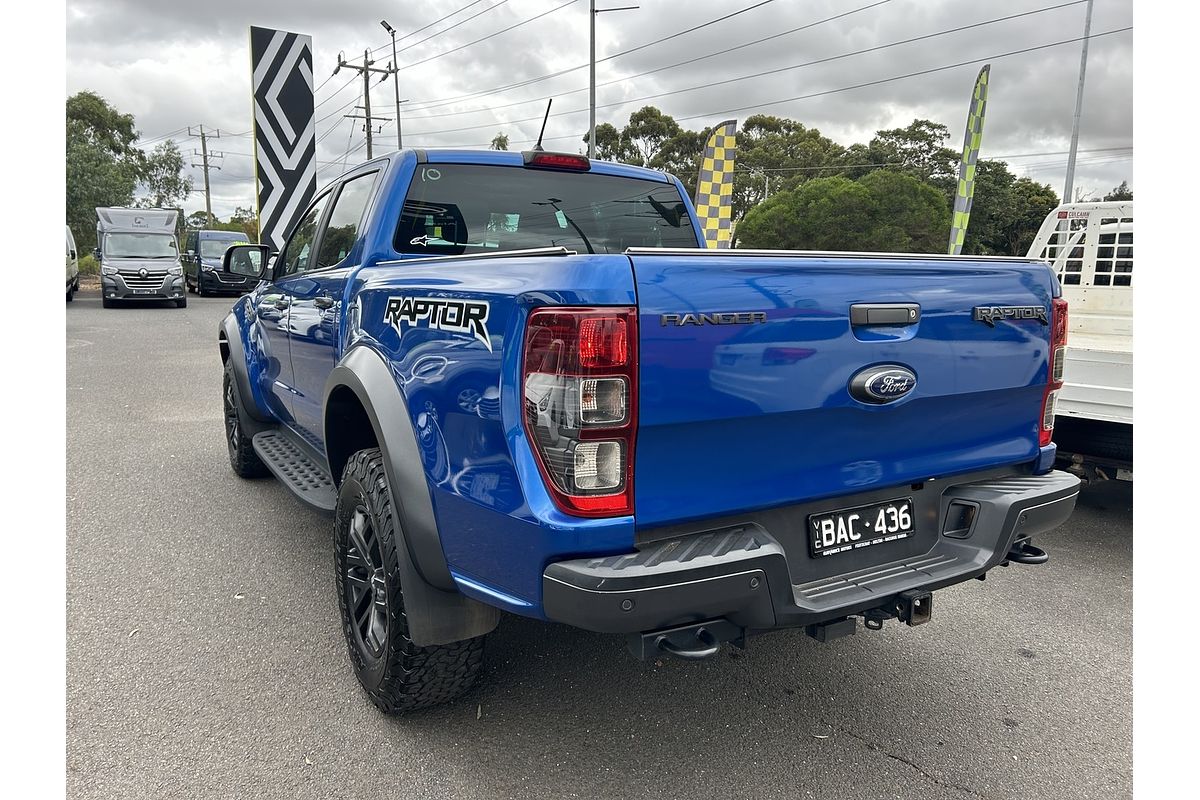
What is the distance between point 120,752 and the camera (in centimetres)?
254

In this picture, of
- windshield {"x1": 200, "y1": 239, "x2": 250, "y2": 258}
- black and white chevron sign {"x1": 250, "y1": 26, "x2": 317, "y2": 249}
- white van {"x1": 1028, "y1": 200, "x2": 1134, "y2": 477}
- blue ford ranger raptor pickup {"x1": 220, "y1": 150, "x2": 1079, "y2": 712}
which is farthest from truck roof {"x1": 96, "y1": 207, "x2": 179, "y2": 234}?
white van {"x1": 1028, "y1": 200, "x2": 1134, "y2": 477}

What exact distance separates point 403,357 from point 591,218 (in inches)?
57.6

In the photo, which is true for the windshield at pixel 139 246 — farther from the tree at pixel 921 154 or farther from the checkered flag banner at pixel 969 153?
the tree at pixel 921 154

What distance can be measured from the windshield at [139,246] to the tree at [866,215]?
22302 mm

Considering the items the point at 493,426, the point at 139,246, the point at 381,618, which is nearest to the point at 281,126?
the point at 381,618

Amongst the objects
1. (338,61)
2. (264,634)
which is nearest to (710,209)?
(264,634)

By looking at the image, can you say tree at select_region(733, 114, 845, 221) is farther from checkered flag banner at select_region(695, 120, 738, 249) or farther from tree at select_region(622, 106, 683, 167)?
checkered flag banner at select_region(695, 120, 738, 249)

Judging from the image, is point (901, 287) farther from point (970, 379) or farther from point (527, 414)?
point (527, 414)

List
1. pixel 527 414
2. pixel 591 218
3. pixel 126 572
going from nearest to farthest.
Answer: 1. pixel 527 414
2. pixel 591 218
3. pixel 126 572

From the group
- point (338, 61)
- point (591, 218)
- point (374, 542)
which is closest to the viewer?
point (374, 542)

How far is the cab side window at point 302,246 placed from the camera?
419 centimetres

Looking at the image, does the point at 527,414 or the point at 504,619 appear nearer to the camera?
the point at 527,414

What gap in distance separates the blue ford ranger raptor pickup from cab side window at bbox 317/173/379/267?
1.77 ft

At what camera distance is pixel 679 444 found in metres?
2.04
